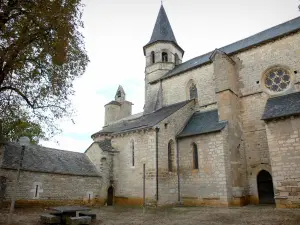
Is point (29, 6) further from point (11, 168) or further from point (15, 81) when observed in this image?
point (11, 168)

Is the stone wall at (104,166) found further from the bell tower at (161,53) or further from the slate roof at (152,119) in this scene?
the bell tower at (161,53)

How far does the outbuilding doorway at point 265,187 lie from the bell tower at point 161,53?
531 inches

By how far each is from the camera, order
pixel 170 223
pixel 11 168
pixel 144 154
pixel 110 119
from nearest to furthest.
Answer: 1. pixel 170 223
2. pixel 11 168
3. pixel 144 154
4. pixel 110 119

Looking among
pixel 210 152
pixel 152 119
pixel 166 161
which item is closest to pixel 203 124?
pixel 210 152

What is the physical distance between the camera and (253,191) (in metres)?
15.6

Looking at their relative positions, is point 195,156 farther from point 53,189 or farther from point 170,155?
point 53,189

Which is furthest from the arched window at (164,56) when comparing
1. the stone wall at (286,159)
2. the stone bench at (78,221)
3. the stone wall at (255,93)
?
the stone bench at (78,221)

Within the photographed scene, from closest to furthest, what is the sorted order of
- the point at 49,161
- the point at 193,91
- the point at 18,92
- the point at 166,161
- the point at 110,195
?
1. the point at 18,92
2. the point at 166,161
3. the point at 49,161
4. the point at 110,195
5. the point at 193,91

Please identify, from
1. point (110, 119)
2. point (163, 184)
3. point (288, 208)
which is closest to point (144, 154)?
point (163, 184)

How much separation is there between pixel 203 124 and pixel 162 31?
555 inches

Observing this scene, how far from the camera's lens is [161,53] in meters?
26.0

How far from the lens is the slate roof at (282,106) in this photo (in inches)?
516

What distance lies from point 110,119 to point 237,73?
20776 millimetres

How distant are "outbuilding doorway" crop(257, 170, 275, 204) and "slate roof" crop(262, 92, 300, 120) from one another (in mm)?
4159
